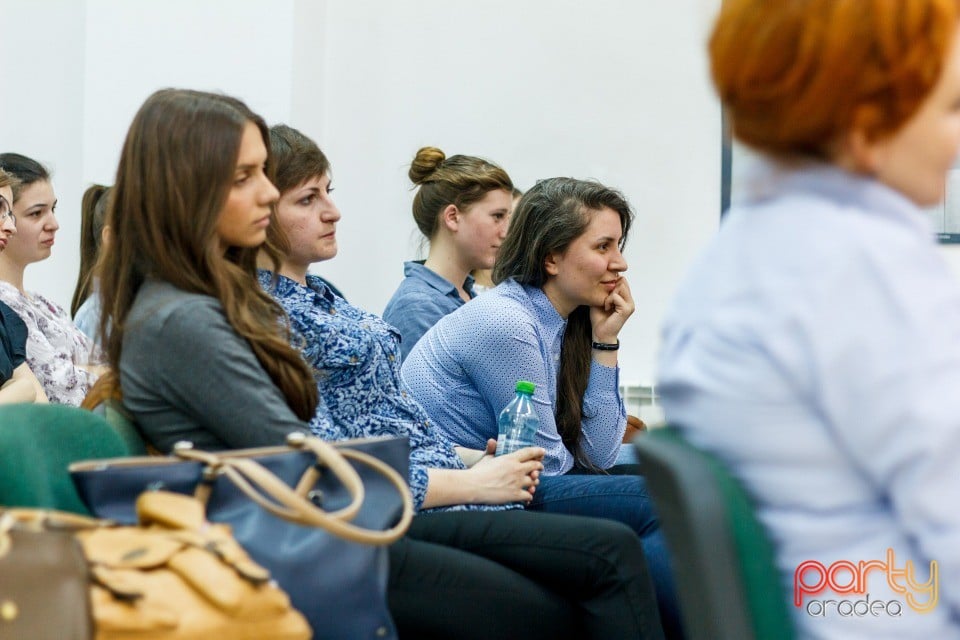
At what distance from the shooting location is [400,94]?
4.93 m

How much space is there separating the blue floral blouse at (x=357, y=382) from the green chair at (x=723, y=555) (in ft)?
3.67

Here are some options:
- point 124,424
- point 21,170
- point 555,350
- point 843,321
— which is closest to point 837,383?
point 843,321

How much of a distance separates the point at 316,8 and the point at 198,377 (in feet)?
11.3

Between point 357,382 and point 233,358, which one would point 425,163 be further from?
point 233,358

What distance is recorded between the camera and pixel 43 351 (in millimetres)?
3219

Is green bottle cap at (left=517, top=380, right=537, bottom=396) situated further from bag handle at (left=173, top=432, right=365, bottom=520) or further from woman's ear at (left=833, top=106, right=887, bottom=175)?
woman's ear at (left=833, top=106, right=887, bottom=175)

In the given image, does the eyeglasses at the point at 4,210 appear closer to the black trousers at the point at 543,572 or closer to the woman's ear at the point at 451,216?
the woman's ear at the point at 451,216

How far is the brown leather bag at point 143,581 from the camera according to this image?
3.56ft

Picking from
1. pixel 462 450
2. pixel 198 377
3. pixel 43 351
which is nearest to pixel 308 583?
pixel 198 377

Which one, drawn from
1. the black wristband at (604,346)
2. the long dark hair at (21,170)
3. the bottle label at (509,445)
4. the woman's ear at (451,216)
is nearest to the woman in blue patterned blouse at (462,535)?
the bottle label at (509,445)

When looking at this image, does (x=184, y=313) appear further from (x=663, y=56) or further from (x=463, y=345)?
(x=663, y=56)

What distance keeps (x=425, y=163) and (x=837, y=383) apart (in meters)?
2.70

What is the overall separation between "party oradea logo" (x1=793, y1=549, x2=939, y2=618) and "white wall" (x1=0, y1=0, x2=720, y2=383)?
3.49 metres

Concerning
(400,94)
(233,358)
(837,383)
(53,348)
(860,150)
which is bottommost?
(53,348)
